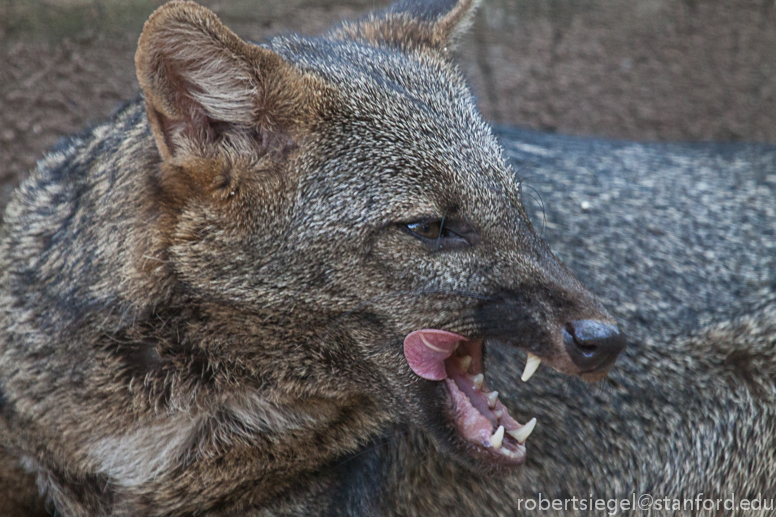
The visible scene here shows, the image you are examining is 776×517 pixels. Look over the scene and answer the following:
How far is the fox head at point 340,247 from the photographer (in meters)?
2.83

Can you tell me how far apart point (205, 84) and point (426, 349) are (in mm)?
1259

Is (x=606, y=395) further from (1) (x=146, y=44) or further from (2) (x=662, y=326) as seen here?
(1) (x=146, y=44)

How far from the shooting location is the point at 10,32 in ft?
16.1

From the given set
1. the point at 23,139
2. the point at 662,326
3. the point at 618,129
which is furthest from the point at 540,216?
the point at 23,139

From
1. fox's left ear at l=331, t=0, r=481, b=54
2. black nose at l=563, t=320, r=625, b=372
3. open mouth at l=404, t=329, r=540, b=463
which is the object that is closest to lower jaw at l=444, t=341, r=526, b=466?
open mouth at l=404, t=329, r=540, b=463

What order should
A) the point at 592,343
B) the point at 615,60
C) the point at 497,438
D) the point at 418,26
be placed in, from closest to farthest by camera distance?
the point at 592,343, the point at 497,438, the point at 418,26, the point at 615,60

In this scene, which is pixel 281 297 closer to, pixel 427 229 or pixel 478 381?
pixel 427 229

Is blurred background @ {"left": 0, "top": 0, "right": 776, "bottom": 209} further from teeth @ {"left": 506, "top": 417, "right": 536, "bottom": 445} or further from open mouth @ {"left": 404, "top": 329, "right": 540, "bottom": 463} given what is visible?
teeth @ {"left": 506, "top": 417, "right": 536, "bottom": 445}

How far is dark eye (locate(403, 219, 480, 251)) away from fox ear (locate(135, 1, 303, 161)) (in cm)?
64

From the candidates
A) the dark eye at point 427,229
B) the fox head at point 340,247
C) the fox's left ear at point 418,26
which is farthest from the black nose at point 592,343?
the fox's left ear at point 418,26

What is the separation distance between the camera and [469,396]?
2.98 metres

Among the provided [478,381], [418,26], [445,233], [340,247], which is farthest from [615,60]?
[340,247]

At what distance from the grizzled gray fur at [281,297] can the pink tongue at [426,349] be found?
0.04 meters

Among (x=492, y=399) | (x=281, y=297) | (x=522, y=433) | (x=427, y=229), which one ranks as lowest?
(x=522, y=433)
